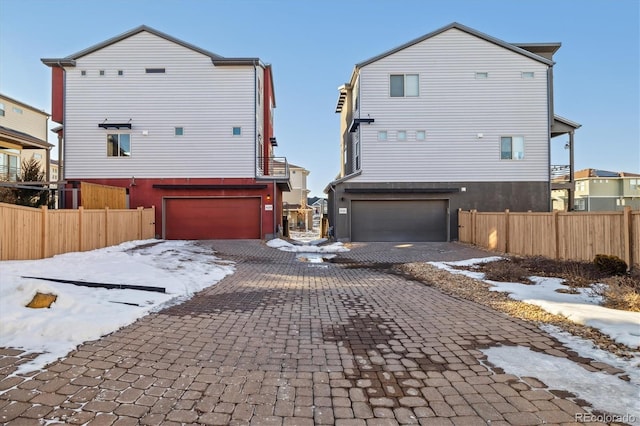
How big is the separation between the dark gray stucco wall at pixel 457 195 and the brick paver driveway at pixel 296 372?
12.4m

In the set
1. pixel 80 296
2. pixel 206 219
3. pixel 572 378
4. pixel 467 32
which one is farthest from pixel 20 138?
pixel 467 32

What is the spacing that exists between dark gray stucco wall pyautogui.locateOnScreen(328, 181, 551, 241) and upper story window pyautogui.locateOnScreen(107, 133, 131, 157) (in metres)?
11.3

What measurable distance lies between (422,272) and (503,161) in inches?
490

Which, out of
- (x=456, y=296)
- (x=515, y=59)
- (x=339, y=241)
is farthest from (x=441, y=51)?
(x=456, y=296)

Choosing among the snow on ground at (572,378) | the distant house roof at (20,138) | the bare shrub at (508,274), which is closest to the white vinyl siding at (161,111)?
the distant house roof at (20,138)

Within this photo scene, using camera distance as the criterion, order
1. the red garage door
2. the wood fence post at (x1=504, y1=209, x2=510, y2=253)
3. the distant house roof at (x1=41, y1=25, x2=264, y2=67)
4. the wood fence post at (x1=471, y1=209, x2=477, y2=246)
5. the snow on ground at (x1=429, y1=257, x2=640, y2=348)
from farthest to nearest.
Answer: the red garage door, the distant house roof at (x1=41, y1=25, x2=264, y2=67), the wood fence post at (x1=471, y1=209, x2=477, y2=246), the wood fence post at (x1=504, y1=209, x2=510, y2=253), the snow on ground at (x1=429, y1=257, x2=640, y2=348)

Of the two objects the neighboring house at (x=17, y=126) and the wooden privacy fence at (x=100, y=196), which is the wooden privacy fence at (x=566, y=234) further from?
the neighboring house at (x=17, y=126)

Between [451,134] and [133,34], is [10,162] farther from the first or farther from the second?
[451,134]

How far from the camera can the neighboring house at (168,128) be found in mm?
18344

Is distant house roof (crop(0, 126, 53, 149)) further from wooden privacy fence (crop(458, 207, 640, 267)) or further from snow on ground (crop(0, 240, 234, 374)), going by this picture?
wooden privacy fence (crop(458, 207, 640, 267))

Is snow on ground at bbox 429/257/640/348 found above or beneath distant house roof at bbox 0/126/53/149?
beneath

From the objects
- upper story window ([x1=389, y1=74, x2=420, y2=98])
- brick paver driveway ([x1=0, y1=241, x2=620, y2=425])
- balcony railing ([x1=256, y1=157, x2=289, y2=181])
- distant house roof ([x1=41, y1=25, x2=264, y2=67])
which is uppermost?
distant house roof ([x1=41, y1=25, x2=264, y2=67])

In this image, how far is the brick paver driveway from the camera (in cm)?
267

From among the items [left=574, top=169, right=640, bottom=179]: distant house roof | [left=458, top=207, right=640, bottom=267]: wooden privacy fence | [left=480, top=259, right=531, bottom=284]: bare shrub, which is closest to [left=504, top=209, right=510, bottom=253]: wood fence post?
[left=458, top=207, right=640, bottom=267]: wooden privacy fence
